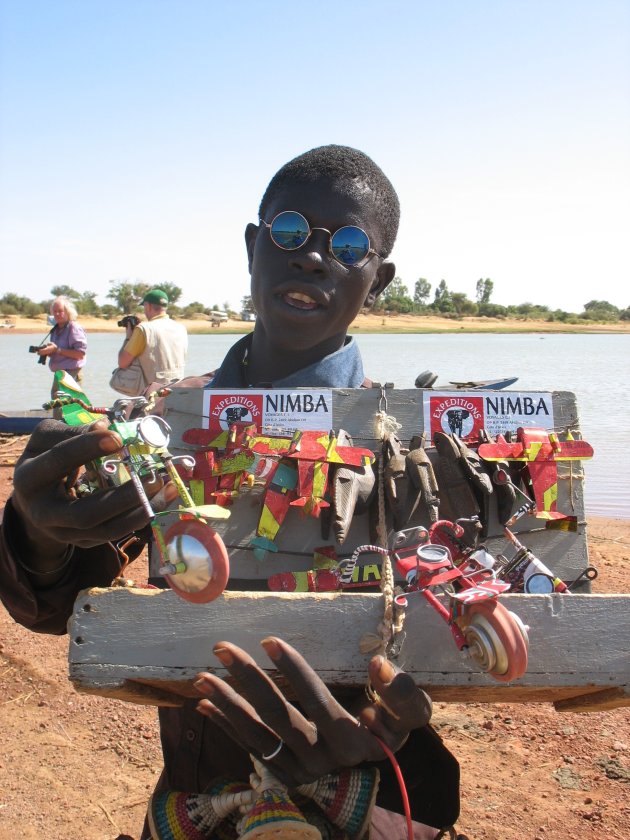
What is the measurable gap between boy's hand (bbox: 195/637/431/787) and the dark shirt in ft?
1.36

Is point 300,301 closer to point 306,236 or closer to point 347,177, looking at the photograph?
point 306,236

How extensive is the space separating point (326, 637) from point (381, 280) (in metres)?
1.42

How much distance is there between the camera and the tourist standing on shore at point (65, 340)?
988 cm

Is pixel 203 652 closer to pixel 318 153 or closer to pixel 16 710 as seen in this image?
pixel 318 153

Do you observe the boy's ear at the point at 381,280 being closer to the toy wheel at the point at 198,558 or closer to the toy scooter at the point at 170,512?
the toy scooter at the point at 170,512

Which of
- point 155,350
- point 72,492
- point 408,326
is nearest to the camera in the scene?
point 72,492

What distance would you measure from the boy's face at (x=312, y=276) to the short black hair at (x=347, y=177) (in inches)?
1.4

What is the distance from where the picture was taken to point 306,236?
242cm

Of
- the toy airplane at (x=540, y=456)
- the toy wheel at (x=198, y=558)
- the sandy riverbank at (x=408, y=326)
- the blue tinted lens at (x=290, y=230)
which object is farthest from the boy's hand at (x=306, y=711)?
the sandy riverbank at (x=408, y=326)

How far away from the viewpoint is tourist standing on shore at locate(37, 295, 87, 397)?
9.88m

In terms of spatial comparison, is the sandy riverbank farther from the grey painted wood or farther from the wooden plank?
the wooden plank

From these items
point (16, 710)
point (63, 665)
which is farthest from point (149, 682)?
point (63, 665)

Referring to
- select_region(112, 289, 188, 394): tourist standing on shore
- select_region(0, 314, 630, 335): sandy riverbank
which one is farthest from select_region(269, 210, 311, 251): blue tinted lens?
select_region(0, 314, 630, 335): sandy riverbank

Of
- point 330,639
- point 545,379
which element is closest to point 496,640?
point 330,639
